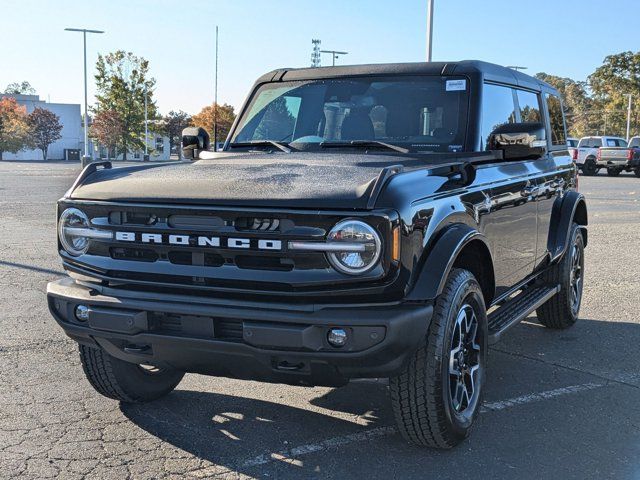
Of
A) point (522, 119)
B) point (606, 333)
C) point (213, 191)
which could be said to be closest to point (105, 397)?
point (213, 191)

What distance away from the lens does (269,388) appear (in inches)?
179

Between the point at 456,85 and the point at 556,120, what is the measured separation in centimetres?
219

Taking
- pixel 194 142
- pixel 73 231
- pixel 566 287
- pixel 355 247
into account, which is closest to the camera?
pixel 355 247

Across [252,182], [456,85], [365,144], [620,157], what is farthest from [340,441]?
[620,157]

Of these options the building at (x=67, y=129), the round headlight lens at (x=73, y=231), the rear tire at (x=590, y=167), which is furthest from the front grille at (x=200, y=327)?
the building at (x=67, y=129)

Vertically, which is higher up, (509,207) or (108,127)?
(108,127)

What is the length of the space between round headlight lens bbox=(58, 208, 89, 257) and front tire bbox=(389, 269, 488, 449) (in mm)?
1658

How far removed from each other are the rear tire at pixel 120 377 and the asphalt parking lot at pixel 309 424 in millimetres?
98

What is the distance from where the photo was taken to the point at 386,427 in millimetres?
3885

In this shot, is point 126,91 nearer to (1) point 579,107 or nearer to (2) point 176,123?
(2) point 176,123

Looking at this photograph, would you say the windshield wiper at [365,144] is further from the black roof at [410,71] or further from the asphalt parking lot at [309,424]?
the asphalt parking lot at [309,424]

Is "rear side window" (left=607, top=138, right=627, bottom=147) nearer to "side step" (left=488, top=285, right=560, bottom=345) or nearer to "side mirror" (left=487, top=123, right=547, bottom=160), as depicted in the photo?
"side step" (left=488, top=285, right=560, bottom=345)

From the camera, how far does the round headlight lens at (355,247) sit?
9.84 feet

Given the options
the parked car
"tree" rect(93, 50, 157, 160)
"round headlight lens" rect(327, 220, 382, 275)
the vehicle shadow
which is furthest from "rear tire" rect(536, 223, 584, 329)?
"tree" rect(93, 50, 157, 160)
